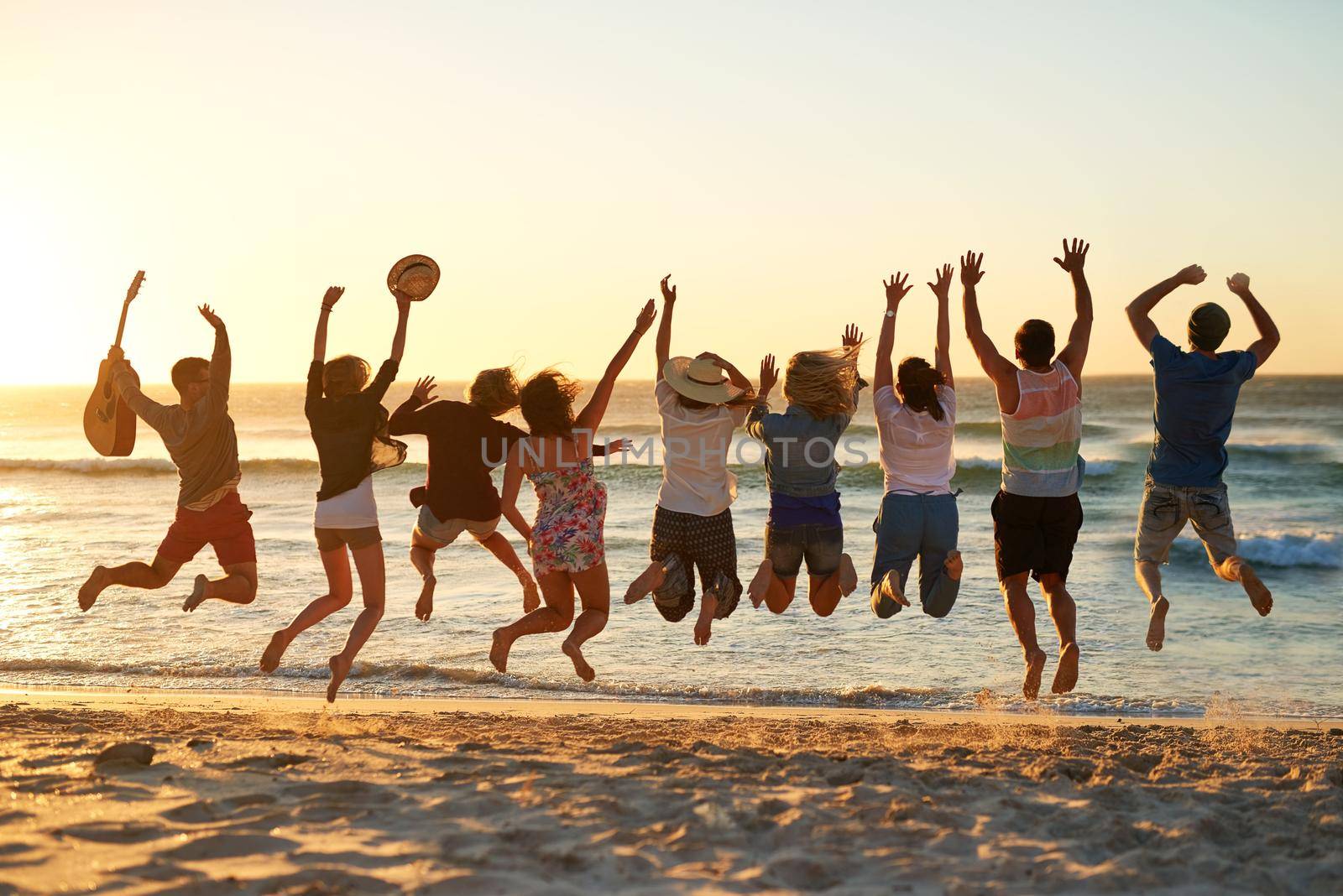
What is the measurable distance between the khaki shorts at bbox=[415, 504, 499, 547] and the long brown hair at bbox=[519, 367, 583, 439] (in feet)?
3.00

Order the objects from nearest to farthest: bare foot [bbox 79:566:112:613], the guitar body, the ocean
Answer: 1. bare foot [bbox 79:566:112:613]
2. the guitar body
3. the ocean

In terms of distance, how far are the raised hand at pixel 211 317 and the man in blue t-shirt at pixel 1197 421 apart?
547 cm

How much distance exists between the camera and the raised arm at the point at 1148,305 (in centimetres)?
680

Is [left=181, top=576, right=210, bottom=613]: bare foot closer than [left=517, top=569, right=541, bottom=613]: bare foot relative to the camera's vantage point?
Yes

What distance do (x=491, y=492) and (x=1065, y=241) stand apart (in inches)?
148

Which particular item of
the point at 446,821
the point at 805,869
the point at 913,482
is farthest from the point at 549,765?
the point at 913,482

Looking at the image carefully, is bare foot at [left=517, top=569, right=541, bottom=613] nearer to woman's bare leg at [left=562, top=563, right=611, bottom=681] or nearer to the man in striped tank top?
woman's bare leg at [left=562, top=563, right=611, bottom=681]

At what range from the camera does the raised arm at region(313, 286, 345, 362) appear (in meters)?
7.21

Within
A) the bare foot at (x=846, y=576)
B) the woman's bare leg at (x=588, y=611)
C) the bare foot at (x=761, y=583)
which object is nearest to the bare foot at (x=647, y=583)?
the woman's bare leg at (x=588, y=611)

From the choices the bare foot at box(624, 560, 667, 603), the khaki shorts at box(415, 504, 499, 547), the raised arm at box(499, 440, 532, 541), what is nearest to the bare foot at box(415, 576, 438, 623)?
the khaki shorts at box(415, 504, 499, 547)

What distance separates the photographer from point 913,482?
7133mm

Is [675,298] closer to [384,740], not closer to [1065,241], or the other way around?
[1065,241]

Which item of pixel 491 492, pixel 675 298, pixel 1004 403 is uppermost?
pixel 675 298

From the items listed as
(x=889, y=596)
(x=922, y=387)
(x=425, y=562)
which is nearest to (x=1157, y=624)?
(x=889, y=596)
